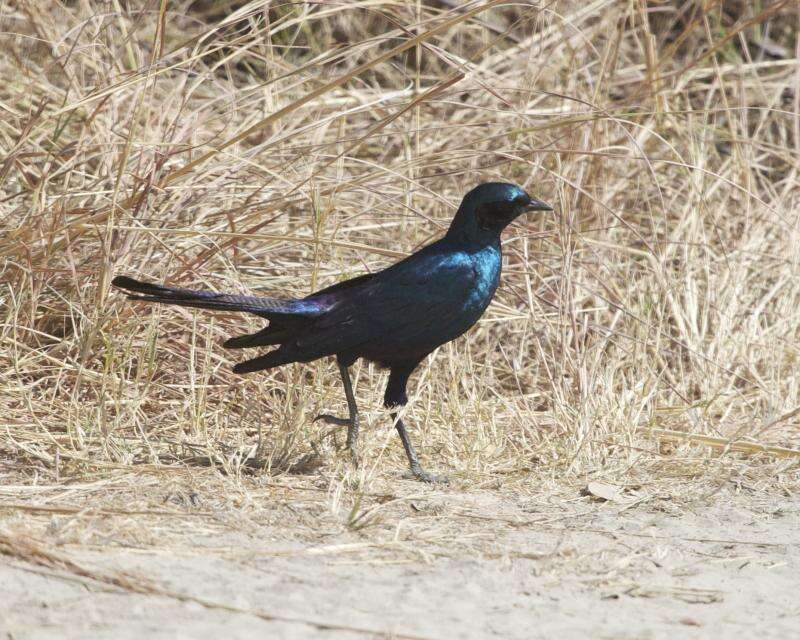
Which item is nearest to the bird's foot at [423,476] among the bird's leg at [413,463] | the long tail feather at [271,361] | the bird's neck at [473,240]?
the bird's leg at [413,463]

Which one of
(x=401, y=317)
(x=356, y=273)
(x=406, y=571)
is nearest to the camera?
(x=406, y=571)

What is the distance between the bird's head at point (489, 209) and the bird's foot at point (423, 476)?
685 millimetres

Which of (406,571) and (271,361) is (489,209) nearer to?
(271,361)

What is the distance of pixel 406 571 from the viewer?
2.62 metres

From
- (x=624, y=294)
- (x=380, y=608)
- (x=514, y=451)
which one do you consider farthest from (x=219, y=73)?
(x=380, y=608)

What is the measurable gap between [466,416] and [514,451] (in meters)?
0.26

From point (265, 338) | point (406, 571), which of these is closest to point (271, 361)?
point (265, 338)

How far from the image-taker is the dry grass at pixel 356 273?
3572 millimetres

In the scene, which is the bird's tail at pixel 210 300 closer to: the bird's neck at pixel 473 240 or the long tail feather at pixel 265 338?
the long tail feather at pixel 265 338

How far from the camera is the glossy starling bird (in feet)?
11.1

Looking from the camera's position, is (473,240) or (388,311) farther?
(473,240)

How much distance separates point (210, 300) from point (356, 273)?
4.07ft

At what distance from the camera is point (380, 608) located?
7.70ft

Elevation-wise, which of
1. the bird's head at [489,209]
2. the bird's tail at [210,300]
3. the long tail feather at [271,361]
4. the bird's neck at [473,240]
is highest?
the bird's head at [489,209]
